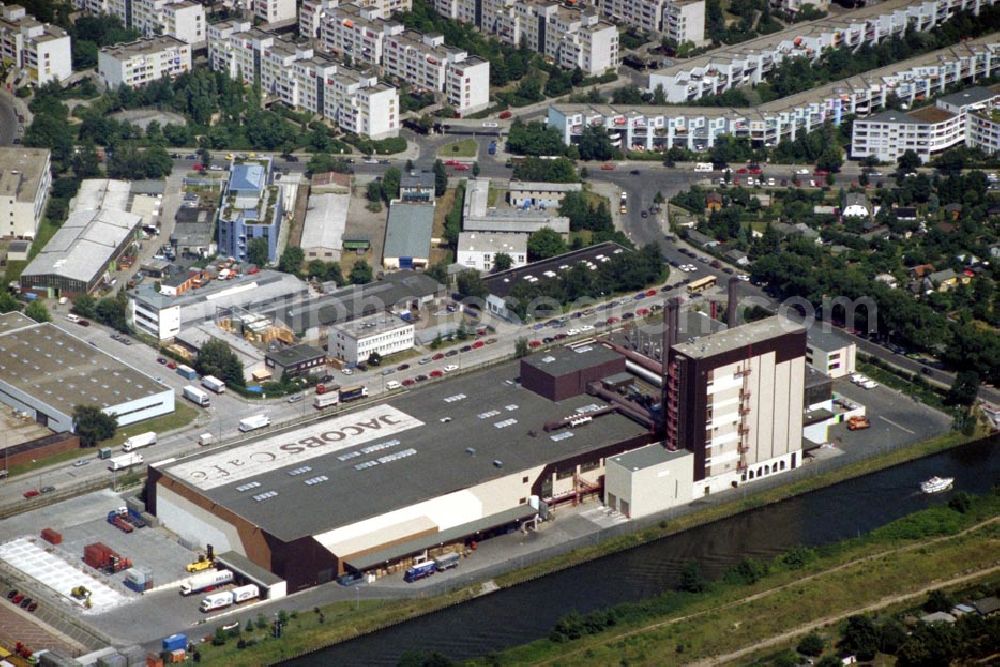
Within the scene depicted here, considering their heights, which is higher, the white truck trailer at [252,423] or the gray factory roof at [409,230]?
the gray factory roof at [409,230]

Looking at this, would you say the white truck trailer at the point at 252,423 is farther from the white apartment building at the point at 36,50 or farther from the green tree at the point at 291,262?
the white apartment building at the point at 36,50

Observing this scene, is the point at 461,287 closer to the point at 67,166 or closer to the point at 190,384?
the point at 190,384

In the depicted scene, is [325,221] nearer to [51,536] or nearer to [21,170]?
[21,170]

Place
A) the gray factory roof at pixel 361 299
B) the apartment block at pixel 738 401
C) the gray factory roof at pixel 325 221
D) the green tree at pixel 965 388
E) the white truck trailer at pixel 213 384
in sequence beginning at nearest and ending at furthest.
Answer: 1. the apartment block at pixel 738 401
2. the green tree at pixel 965 388
3. the white truck trailer at pixel 213 384
4. the gray factory roof at pixel 361 299
5. the gray factory roof at pixel 325 221

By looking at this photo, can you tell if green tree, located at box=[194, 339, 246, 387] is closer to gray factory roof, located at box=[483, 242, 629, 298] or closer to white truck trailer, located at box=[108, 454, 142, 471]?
white truck trailer, located at box=[108, 454, 142, 471]

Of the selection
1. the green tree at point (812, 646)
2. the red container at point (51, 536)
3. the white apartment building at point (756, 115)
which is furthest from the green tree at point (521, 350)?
the green tree at point (812, 646)

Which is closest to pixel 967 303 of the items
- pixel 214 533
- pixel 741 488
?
pixel 741 488

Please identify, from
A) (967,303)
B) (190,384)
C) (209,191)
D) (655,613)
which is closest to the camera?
(655,613)
